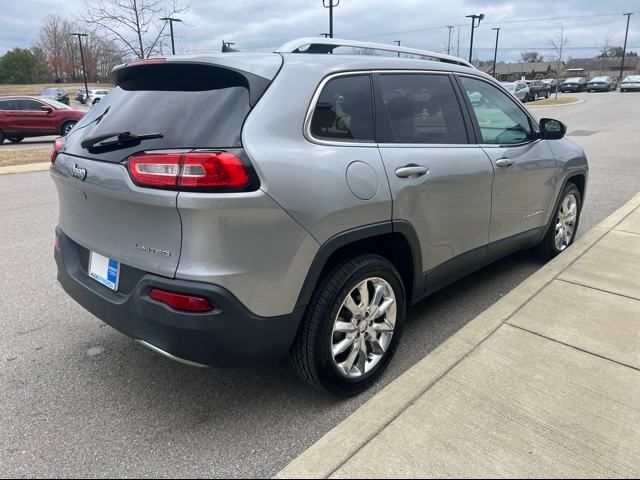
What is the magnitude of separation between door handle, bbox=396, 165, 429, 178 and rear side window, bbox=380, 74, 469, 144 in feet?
0.56

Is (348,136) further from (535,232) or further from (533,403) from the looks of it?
(535,232)

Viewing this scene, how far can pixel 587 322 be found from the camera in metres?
3.49

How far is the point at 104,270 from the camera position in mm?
2652

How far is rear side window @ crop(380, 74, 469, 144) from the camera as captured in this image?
304 cm

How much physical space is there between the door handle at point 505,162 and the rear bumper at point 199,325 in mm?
2070

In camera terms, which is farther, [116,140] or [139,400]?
[139,400]

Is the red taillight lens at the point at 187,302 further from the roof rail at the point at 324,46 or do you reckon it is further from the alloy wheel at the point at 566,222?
the alloy wheel at the point at 566,222

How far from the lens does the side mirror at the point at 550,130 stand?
4344 millimetres

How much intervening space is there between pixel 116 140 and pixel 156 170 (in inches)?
16.9

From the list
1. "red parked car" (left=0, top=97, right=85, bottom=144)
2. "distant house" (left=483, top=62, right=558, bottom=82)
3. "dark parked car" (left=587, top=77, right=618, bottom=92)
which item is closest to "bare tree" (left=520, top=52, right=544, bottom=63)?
"distant house" (left=483, top=62, right=558, bottom=82)

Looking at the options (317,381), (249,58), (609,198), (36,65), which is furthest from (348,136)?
(36,65)

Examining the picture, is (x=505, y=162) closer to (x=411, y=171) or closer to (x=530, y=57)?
(x=411, y=171)

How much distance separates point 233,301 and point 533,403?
1580 millimetres

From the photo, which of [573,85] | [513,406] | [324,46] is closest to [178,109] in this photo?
[324,46]
